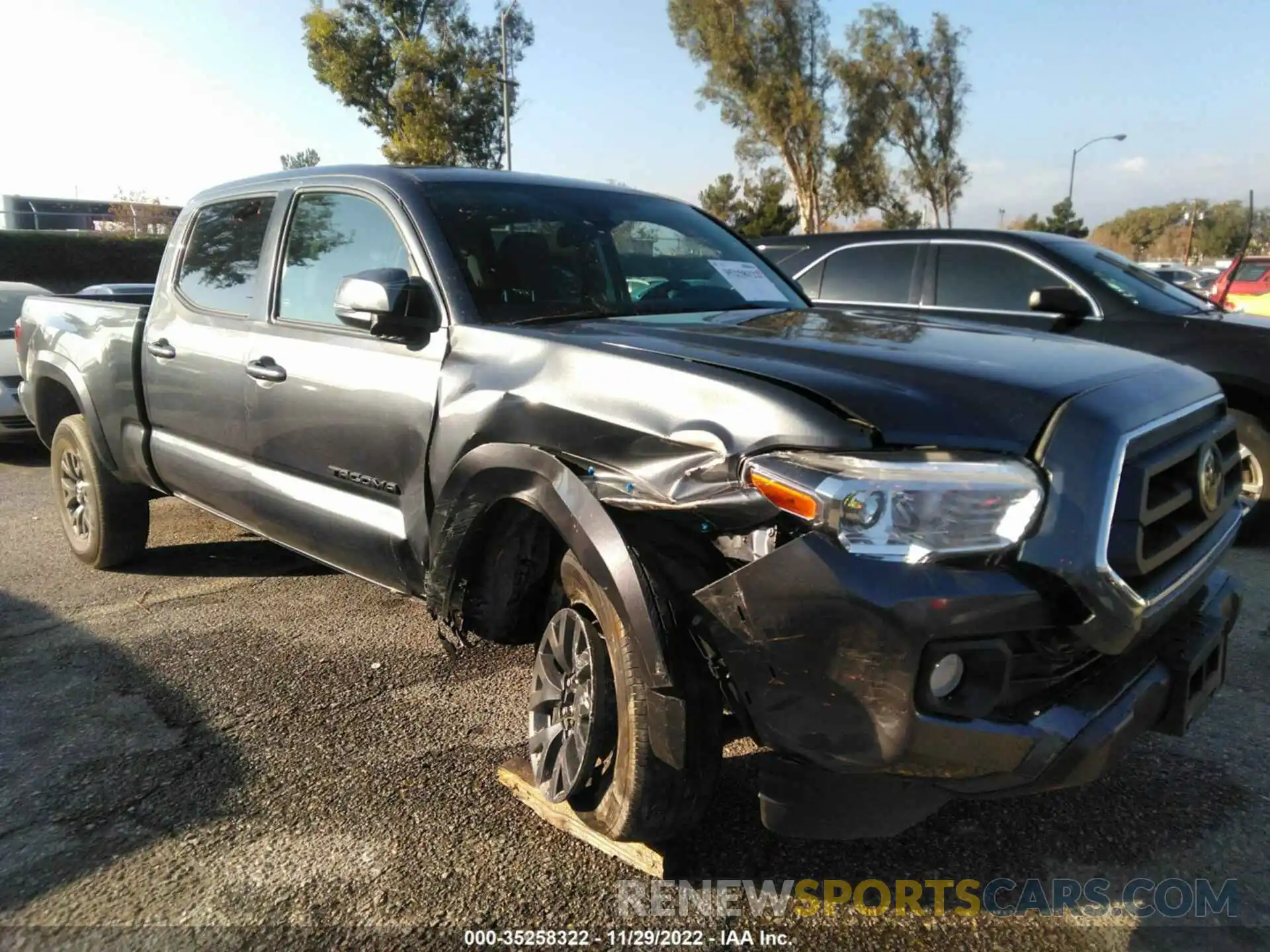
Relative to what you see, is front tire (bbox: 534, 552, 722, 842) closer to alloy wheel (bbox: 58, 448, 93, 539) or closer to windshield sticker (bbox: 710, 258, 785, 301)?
windshield sticker (bbox: 710, 258, 785, 301)

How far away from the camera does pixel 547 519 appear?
8.50 ft

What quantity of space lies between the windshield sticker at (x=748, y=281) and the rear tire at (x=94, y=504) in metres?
3.24

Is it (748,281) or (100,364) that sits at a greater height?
(748,281)

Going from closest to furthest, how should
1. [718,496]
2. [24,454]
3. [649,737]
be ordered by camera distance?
[718,496] → [649,737] → [24,454]

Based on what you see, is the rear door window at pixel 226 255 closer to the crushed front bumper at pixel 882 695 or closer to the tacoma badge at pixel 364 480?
→ the tacoma badge at pixel 364 480

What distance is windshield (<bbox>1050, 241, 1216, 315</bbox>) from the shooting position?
5824 millimetres

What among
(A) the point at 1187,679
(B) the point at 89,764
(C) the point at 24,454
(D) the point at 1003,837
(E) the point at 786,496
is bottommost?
(C) the point at 24,454

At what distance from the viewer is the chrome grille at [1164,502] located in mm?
2061

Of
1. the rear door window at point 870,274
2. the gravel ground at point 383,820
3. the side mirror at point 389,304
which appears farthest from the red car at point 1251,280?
the side mirror at point 389,304

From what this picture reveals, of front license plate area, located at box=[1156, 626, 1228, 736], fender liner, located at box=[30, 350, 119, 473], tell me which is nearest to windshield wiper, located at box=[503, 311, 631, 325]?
front license plate area, located at box=[1156, 626, 1228, 736]

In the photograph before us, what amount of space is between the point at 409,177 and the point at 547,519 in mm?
1509

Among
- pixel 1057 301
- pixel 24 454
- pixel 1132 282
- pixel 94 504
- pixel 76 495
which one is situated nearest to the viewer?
pixel 94 504

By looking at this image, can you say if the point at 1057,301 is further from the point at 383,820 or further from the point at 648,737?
the point at 383,820

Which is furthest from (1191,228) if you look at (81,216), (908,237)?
(908,237)
